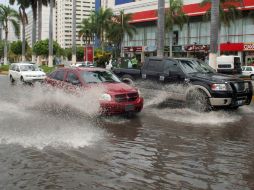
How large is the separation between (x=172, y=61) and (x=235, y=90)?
8.60 ft

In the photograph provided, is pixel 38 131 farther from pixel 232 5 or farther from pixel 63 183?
pixel 232 5

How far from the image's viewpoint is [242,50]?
5772 cm

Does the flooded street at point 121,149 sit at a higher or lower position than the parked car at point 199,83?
lower

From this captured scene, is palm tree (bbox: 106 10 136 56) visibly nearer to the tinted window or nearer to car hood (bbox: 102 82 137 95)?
the tinted window

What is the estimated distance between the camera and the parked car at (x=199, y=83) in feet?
40.9

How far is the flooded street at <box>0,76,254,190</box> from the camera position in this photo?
5.98 metres

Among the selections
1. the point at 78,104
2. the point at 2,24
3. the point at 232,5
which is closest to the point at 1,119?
the point at 78,104

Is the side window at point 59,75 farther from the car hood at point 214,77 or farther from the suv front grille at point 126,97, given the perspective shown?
the car hood at point 214,77

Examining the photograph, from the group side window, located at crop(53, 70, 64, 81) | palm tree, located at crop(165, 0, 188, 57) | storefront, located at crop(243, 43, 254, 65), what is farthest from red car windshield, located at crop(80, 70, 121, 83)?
palm tree, located at crop(165, 0, 188, 57)

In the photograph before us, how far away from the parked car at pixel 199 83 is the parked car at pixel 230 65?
29.2 m

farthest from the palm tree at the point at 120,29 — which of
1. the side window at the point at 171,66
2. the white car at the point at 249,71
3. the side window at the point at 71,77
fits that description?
the side window at the point at 71,77

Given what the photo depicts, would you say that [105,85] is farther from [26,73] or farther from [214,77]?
[26,73]

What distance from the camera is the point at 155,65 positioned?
14.9 meters

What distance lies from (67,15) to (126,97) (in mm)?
181504
